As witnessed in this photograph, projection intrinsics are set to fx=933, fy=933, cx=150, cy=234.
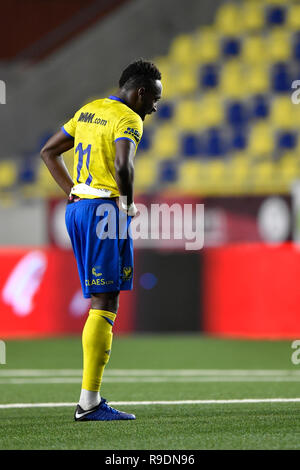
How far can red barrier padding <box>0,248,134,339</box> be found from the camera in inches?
423

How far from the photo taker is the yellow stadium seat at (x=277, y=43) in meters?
16.0

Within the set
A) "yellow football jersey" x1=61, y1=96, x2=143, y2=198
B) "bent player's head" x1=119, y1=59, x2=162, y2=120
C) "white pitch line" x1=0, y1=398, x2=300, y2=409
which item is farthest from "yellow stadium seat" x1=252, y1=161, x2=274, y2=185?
"yellow football jersey" x1=61, y1=96, x2=143, y2=198

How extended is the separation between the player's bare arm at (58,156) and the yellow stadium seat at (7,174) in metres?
11.0

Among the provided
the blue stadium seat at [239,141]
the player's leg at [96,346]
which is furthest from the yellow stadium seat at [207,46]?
the player's leg at [96,346]

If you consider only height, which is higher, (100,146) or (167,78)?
(167,78)

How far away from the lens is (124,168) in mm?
4938

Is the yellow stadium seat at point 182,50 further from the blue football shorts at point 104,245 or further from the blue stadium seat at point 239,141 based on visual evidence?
the blue football shorts at point 104,245

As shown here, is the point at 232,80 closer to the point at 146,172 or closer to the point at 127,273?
the point at 146,172

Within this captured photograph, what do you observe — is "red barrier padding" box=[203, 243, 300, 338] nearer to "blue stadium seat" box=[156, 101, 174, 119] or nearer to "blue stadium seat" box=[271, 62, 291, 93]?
"blue stadium seat" box=[271, 62, 291, 93]

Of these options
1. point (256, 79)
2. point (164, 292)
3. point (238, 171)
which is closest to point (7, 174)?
point (238, 171)

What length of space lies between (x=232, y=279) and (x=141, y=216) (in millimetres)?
4231

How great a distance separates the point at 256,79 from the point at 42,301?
6897 millimetres

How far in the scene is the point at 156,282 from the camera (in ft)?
35.9

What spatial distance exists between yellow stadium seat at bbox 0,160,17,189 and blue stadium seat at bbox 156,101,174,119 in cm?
272
